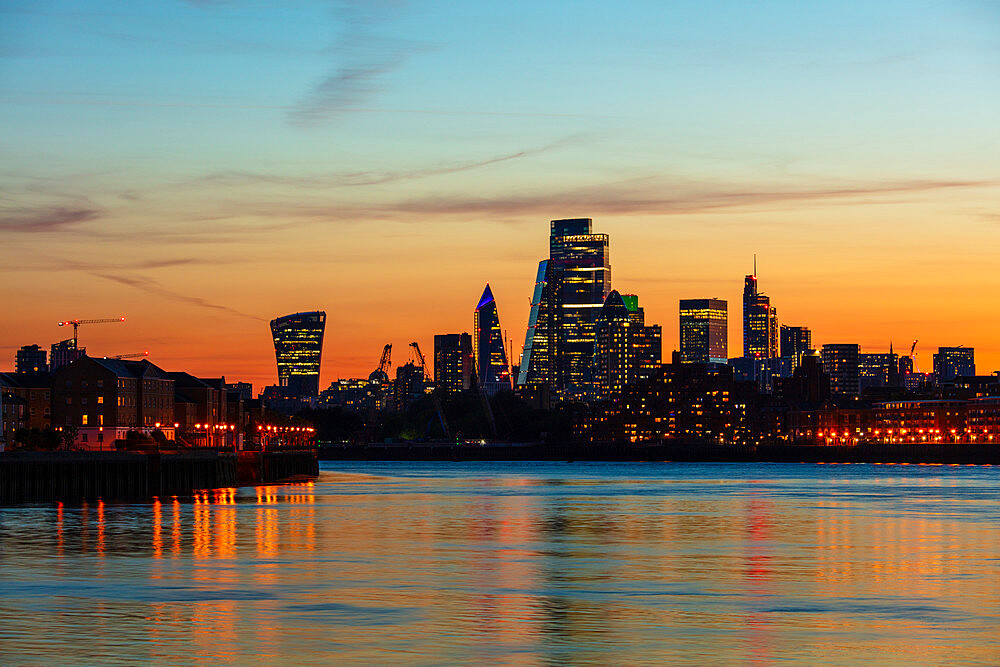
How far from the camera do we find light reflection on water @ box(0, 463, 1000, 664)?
116 ft

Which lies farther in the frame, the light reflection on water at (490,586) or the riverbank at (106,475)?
the riverbank at (106,475)

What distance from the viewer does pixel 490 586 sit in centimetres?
4916

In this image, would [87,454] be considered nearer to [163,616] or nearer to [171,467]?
[171,467]

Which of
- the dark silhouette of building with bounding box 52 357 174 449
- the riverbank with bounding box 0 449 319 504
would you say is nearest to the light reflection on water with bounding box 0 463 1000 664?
the riverbank with bounding box 0 449 319 504

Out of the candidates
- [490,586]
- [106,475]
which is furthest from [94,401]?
[490,586]

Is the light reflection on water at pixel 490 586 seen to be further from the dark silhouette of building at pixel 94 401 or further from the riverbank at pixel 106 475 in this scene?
the dark silhouette of building at pixel 94 401

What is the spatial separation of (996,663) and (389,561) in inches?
1184

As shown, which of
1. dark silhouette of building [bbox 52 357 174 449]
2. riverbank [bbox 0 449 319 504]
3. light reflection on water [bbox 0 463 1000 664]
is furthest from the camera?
dark silhouette of building [bbox 52 357 174 449]

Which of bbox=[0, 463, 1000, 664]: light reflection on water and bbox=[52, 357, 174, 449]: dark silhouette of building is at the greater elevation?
bbox=[52, 357, 174, 449]: dark silhouette of building

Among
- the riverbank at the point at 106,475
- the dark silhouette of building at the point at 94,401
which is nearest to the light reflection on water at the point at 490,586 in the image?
the riverbank at the point at 106,475

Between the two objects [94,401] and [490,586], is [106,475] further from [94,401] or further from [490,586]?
[490,586]

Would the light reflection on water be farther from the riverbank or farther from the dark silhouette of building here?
the dark silhouette of building

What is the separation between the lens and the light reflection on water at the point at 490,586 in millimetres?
35438

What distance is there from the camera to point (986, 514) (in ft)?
319
